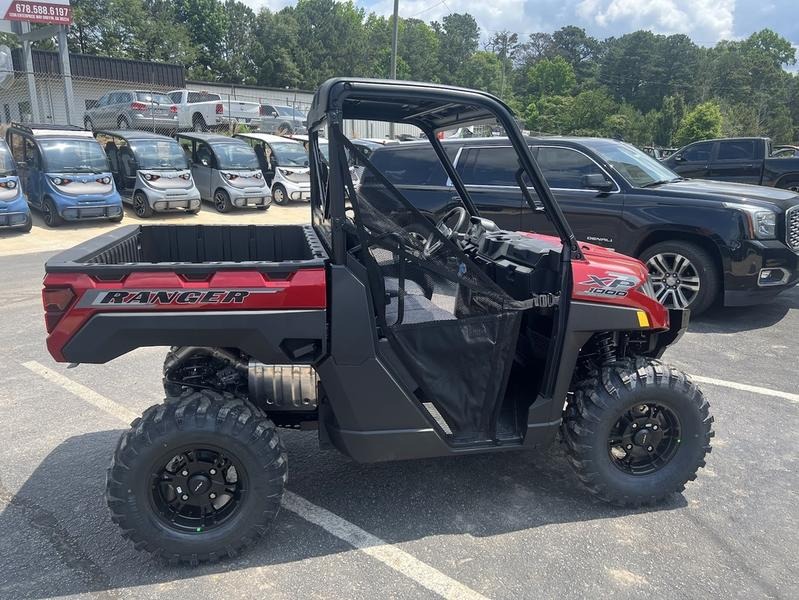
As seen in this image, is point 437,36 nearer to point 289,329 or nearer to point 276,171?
point 276,171

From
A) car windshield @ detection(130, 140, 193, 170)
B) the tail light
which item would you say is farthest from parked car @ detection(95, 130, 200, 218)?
the tail light

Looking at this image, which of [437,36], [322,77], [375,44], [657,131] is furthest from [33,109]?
[437,36]

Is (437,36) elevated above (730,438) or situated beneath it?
elevated above

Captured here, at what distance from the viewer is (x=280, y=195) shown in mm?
17781

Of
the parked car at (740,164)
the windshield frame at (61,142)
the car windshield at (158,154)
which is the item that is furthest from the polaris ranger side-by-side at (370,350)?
the car windshield at (158,154)

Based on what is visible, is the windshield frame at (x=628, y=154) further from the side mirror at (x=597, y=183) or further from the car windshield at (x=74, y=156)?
the car windshield at (x=74, y=156)

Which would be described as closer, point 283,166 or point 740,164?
point 740,164

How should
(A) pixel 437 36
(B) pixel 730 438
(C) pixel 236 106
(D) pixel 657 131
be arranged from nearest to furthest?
1. (B) pixel 730 438
2. (C) pixel 236 106
3. (D) pixel 657 131
4. (A) pixel 437 36

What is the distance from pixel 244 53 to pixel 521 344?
202 feet

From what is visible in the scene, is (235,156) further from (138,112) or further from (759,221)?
(759,221)

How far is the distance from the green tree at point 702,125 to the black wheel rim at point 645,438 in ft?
142

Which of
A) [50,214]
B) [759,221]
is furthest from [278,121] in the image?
[759,221]

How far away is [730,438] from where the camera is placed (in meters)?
4.03

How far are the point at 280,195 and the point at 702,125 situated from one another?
35.3 m
